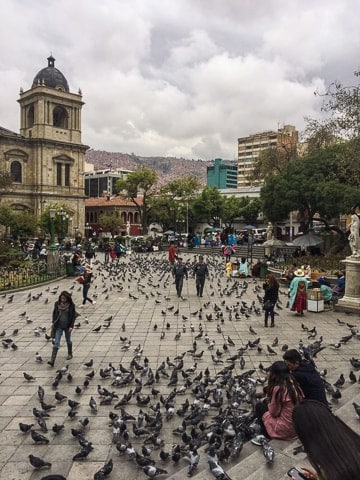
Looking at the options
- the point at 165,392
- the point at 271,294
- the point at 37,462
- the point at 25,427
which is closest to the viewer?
the point at 37,462

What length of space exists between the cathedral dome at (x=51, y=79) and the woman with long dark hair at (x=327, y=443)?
59.0 metres

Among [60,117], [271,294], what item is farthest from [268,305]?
[60,117]

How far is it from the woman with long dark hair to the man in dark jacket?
9.36ft

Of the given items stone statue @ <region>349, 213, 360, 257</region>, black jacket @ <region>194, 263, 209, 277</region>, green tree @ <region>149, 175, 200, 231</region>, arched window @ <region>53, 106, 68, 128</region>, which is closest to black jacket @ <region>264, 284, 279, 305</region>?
stone statue @ <region>349, 213, 360, 257</region>

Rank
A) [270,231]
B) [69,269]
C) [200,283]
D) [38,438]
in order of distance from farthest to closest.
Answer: [270,231]
[69,269]
[200,283]
[38,438]

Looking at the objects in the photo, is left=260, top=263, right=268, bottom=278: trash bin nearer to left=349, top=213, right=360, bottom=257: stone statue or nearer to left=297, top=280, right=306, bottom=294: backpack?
left=349, top=213, right=360, bottom=257: stone statue

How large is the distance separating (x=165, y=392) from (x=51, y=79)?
56.4 metres

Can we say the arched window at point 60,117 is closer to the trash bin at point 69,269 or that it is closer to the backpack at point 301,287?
the trash bin at point 69,269

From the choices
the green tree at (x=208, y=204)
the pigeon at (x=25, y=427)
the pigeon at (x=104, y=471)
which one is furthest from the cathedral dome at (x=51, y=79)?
the pigeon at (x=104, y=471)

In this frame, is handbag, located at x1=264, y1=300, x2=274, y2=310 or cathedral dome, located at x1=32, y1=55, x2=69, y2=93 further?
cathedral dome, located at x1=32, y1=55, x2=69, y2=93

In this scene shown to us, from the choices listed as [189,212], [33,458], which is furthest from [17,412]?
[189,212]

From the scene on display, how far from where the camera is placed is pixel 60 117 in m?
56.4

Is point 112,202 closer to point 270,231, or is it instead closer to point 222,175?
point 270,231

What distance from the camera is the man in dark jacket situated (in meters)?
4.59
